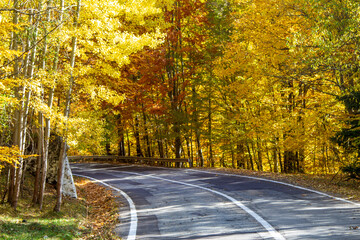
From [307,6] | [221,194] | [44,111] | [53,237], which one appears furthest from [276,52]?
[53,237]

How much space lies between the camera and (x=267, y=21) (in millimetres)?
16828

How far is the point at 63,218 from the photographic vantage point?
908 centimetres

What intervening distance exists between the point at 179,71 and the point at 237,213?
1628 cm

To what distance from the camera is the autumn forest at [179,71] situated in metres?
9.16

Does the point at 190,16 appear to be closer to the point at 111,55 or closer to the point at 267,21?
the point at 267,21

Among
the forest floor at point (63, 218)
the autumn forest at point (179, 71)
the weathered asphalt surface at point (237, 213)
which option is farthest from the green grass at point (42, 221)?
the weathered asphalt surface at point (237, 213)

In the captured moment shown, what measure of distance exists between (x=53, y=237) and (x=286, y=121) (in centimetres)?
1344

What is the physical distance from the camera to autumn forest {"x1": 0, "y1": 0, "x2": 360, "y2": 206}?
30.0 ft

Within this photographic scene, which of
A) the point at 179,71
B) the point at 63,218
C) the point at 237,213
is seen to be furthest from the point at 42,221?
the point at 179,71

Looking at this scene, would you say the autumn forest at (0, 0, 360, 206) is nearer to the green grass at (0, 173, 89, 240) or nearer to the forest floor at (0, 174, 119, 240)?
the green grass at (0, 173, 89, 240)

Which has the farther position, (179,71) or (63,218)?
(179,71)

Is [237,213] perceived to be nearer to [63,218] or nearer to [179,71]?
[63,218]

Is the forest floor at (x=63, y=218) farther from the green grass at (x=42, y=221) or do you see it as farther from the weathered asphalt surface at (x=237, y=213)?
the weathered asphalt surface at (x=237, y=213)

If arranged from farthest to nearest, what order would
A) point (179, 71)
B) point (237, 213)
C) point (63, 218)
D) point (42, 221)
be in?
point (179, 71) → point (63, 218) → point (42, 221) → point (237, 213)
